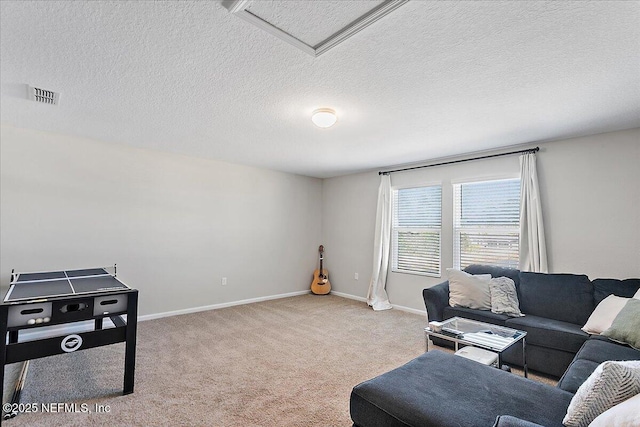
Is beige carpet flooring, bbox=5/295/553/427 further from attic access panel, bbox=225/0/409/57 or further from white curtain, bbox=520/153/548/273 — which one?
attic access panel, bbox=225/0/409/57

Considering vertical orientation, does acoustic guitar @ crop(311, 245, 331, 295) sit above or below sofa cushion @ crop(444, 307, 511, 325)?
below

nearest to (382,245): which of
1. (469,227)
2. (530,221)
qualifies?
(469,227)

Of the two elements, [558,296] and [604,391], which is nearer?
[604,391]

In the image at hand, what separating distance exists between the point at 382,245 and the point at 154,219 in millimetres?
3539

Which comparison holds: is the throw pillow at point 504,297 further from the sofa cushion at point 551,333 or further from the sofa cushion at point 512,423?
the sofa cushion at point 512,423

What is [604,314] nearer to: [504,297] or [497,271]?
[504,297]

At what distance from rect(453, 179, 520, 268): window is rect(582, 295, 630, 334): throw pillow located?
4.11ft

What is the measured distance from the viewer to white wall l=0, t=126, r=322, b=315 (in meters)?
3.52

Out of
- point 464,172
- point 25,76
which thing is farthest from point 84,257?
point 464,172

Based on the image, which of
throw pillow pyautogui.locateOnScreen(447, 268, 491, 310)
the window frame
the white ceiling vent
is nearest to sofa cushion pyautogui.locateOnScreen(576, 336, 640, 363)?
throw pillow pyautogui.locateOnScreen(447, 268, 491, 310)

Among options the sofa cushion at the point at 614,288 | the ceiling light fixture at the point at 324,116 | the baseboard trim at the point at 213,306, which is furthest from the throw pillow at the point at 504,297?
the baseboard trim at the point at 213,306

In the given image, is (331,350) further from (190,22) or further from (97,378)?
(190,22)

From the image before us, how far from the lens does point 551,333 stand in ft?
8.80

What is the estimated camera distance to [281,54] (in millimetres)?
1936
